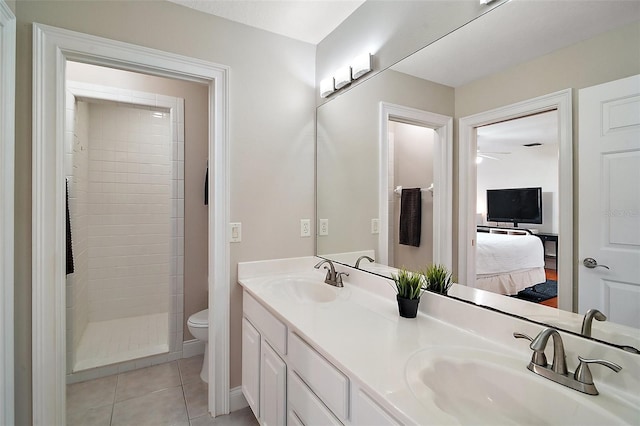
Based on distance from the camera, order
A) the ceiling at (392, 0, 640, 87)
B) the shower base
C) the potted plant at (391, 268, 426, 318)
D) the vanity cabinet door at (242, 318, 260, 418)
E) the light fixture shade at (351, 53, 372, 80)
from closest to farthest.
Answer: the ceiling at (392, 0, 640, 87) < the potted plant at (391, 268, 426, 318) < the vanity cabinet door at (242, 318, 260, 418) < the light fixture shade at (351, 53, 372, 80) < the shower base

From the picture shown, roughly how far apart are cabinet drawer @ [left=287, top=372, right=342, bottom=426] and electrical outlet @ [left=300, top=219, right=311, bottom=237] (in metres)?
1.03

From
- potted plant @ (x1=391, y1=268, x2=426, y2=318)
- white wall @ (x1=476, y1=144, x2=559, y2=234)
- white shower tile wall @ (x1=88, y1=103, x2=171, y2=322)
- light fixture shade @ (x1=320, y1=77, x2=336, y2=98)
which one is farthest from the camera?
white shower tile wall @ (x1=88, y1=103, x2=171, y2=322)

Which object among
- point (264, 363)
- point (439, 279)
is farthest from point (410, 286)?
point (264, 363)

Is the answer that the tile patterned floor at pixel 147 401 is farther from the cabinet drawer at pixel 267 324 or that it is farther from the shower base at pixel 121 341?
the cabinet drawer at pixel 267 324

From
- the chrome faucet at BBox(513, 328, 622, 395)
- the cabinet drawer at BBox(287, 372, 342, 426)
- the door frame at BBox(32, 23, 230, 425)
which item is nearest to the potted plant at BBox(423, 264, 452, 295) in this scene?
the chrome faucet at BBox(513, 328, 622, 395)

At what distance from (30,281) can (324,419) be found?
151 centimetres

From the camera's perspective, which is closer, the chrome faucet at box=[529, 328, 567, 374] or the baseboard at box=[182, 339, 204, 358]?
the chrome faucet at box=[529, 328, 567, 374]

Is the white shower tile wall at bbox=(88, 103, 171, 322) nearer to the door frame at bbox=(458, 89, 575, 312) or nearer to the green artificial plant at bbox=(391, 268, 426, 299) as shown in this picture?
the green artificial plant at bbox=(391, 268, 426, 299)

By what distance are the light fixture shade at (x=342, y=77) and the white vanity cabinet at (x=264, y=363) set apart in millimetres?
1389

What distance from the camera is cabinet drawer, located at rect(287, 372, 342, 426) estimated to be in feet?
3.33

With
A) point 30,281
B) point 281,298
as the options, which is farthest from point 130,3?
point 281,298

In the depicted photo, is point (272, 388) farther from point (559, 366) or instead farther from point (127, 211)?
point (127, 211)

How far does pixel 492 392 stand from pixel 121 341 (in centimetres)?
296

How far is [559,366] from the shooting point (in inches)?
32.2
